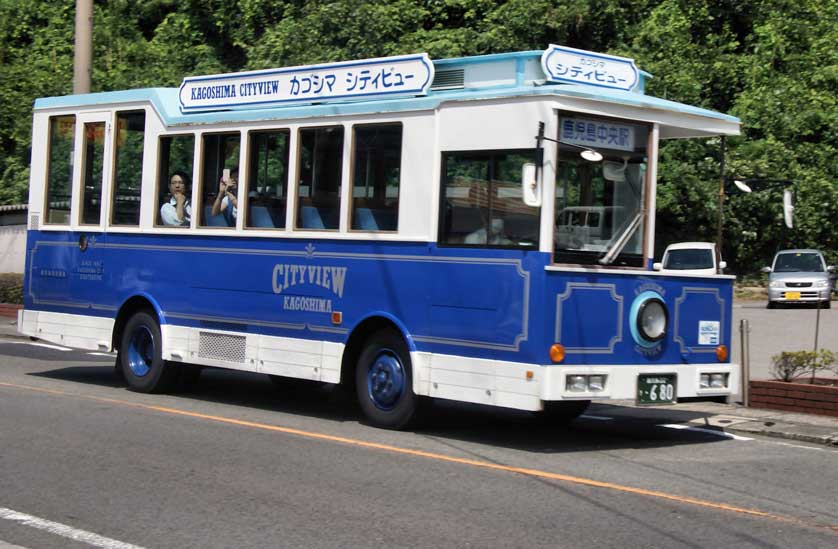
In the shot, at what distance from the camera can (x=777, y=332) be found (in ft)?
80.1

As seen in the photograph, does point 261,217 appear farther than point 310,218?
Yes

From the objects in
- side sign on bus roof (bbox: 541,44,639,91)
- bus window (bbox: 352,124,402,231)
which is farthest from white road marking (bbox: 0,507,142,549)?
side sign on bus roof (bbox: 541,44,639,91)

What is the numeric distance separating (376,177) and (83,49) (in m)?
9.47

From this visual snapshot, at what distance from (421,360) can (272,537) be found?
4199 mm

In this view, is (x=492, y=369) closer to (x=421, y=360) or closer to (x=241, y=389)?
(x=421, y=360)

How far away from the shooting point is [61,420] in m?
11.3

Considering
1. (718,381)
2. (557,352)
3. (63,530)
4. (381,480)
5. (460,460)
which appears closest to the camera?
(63,530)

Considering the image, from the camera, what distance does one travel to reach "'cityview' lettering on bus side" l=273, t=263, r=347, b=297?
38.8 feet

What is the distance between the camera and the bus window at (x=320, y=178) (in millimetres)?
11930

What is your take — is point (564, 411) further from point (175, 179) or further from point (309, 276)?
point (175, 179)

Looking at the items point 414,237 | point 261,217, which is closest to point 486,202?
point 414,237

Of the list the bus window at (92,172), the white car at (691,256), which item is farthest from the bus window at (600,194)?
the white car at (691,256)

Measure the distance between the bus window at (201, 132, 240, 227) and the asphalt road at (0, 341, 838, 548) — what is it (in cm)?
205

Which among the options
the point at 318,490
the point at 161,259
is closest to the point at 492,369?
the point at 318,490
